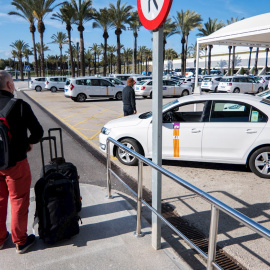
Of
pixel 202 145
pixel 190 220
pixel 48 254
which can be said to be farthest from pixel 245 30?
pixel 48 254

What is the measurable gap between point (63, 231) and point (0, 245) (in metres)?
0.66

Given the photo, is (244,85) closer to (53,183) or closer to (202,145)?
(202,145)

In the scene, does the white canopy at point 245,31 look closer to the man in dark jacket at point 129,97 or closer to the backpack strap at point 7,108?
the man in dark jacket at point 129,97

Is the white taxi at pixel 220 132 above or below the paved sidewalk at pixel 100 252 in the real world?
above

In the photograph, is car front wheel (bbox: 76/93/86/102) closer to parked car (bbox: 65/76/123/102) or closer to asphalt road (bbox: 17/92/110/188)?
parked car (bbox: 65/76/123/102)

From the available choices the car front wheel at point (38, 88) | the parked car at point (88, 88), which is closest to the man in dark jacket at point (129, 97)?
the parked car at point (88, 88)

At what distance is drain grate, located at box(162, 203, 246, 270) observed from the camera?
9.63 ft

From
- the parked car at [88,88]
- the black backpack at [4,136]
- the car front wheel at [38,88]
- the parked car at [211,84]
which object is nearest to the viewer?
the black backpack at [4,136]

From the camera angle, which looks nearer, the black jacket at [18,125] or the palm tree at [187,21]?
the black jacket at [18,125]

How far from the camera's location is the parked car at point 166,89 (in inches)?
850

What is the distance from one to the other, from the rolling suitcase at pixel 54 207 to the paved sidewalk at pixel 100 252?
0.17m

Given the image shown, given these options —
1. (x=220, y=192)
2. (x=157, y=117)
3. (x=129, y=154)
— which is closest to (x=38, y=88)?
(x=129, y=154)

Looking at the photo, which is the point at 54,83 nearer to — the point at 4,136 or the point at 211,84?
the point at 211,84

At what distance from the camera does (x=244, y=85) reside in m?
24.1
